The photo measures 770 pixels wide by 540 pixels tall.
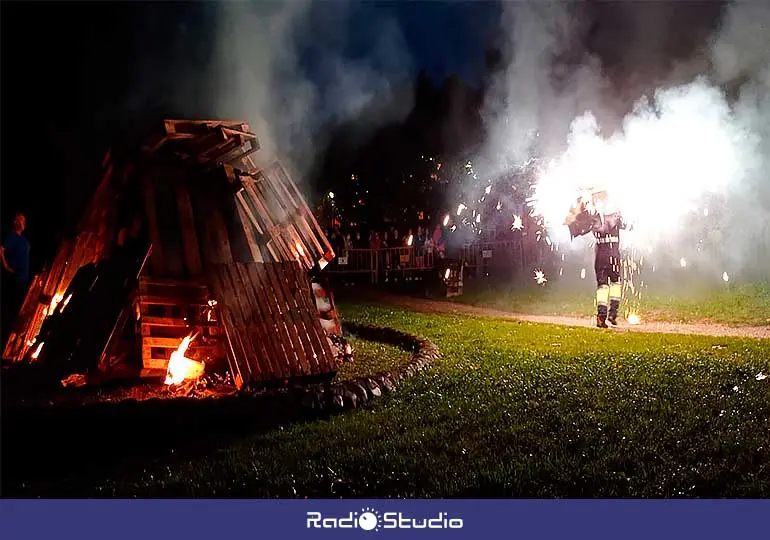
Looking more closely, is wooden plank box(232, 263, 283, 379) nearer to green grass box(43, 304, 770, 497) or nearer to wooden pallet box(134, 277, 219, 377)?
wooden pallet box(134, 277, 219, 377)

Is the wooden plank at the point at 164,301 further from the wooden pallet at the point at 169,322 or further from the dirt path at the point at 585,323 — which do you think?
the dirt path at the point at 585,323

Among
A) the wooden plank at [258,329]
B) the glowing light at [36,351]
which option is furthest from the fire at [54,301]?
the wooden plank at [258,329]

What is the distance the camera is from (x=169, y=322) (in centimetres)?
596

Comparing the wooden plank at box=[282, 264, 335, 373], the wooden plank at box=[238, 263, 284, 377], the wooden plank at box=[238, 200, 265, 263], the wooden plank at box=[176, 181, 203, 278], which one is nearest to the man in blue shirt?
the wooden plank at box=[176, 181, 203, 278]

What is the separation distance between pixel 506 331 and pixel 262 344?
405cm

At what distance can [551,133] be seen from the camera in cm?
1345

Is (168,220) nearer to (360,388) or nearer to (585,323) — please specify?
(360,388)

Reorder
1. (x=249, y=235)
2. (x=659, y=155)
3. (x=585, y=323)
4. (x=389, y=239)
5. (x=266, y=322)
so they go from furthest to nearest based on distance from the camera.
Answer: (x=389, y=239) < (x=659, y=155) < (x=585, y=323) < (x=249, y=235) < (x=266, y=322)

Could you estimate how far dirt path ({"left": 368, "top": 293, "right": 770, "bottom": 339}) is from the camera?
797 cm

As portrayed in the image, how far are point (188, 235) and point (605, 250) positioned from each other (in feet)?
17.8

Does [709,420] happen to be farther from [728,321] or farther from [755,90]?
[755,90]

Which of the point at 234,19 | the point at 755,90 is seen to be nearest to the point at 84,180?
the point at 234,19

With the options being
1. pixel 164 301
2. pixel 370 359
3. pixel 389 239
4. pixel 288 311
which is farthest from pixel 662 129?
pixel 164 301
